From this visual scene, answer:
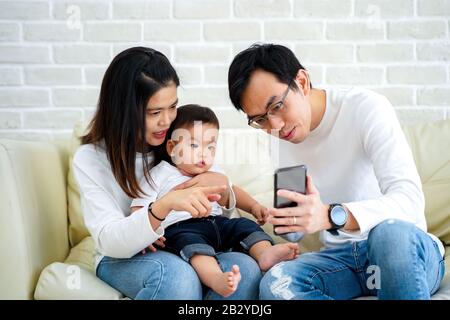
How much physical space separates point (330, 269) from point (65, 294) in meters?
0.66

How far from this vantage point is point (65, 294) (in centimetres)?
146

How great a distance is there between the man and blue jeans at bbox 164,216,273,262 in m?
0.18

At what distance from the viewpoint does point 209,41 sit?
233 cm

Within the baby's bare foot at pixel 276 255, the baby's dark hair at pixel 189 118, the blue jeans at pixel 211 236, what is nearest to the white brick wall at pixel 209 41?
the baby's dark hair at pixel 189 118

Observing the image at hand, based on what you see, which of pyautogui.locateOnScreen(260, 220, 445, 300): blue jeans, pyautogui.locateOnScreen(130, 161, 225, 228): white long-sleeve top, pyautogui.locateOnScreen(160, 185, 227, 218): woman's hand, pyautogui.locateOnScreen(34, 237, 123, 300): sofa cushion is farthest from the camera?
pyautogui.locateOnScreen(130, 161, 225, 228): white long-sleeve top

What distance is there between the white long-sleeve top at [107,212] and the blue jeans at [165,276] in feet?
0.14

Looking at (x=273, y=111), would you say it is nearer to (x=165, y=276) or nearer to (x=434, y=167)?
(x=165, y=276)

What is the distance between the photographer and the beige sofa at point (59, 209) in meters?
1.49

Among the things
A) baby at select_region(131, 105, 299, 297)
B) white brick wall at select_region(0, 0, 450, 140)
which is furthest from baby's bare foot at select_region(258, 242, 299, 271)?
white brick wall at select_region(0, 0, 450, 140)

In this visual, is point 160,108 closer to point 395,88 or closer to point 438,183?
point 438,183

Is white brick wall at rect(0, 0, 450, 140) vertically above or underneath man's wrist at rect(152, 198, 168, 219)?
above

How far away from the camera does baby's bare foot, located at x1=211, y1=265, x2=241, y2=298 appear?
4.32ft

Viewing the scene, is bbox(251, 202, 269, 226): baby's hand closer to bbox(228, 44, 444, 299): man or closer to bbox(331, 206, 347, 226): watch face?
bbox(228, 44, 444, 299): man

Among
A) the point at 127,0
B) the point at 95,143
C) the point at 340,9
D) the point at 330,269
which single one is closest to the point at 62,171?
the point at 95,143
